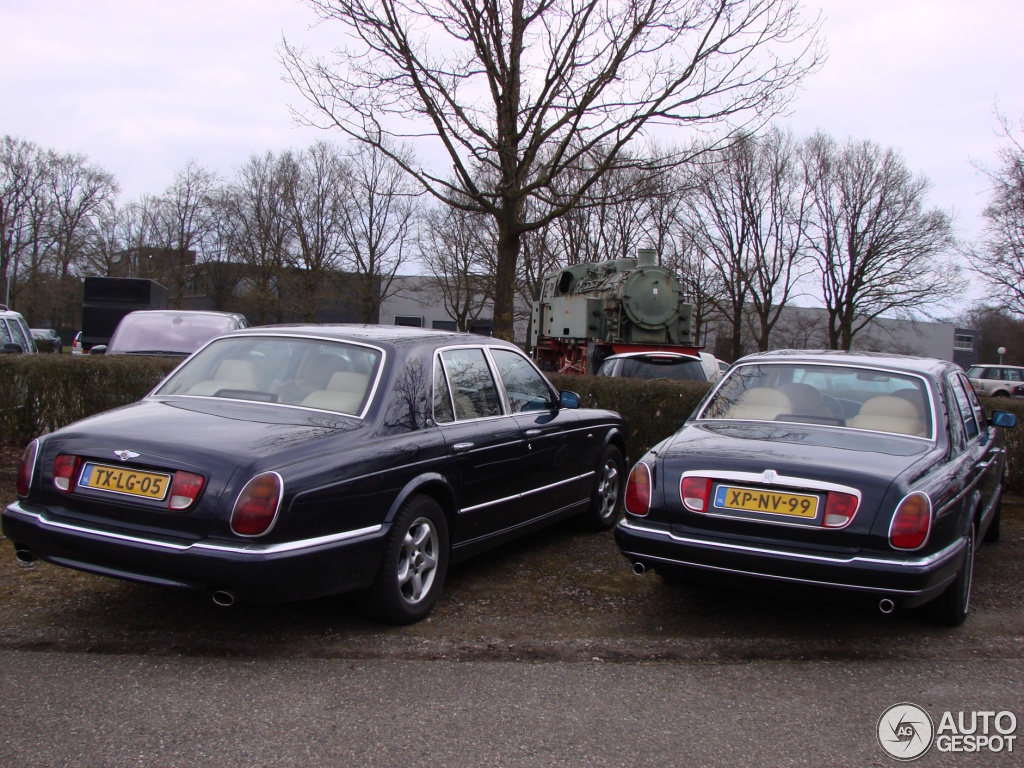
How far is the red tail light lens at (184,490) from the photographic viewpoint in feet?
12.1

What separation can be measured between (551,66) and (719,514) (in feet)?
33.9

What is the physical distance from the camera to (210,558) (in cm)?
359

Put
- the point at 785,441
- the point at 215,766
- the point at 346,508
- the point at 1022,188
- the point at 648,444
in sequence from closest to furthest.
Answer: the point at 215,766
the point at 346,508
the point at 785,441
the point at 648,444
the point at 1022,188

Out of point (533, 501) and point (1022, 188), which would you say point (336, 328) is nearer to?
point (533, 501)

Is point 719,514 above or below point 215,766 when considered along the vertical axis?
above

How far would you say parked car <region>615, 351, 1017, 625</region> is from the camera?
3990 mm

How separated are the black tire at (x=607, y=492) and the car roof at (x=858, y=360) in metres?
1.57

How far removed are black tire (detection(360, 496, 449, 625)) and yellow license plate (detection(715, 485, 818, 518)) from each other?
1459mm

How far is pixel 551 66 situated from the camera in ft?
43.0

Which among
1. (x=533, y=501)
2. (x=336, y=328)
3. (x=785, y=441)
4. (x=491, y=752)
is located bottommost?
(x=491, y=752)

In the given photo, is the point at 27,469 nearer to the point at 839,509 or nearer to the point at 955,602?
the point at 839,509

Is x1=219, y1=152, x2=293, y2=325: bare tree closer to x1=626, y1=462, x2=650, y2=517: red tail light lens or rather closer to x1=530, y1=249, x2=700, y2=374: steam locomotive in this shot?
x1=530, y1=249, x2=700, y2=374: steam locomotive

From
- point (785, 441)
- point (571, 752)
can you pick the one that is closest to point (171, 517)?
point (571, 752)

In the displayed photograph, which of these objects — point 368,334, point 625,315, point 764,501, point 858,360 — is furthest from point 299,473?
point 625,315
